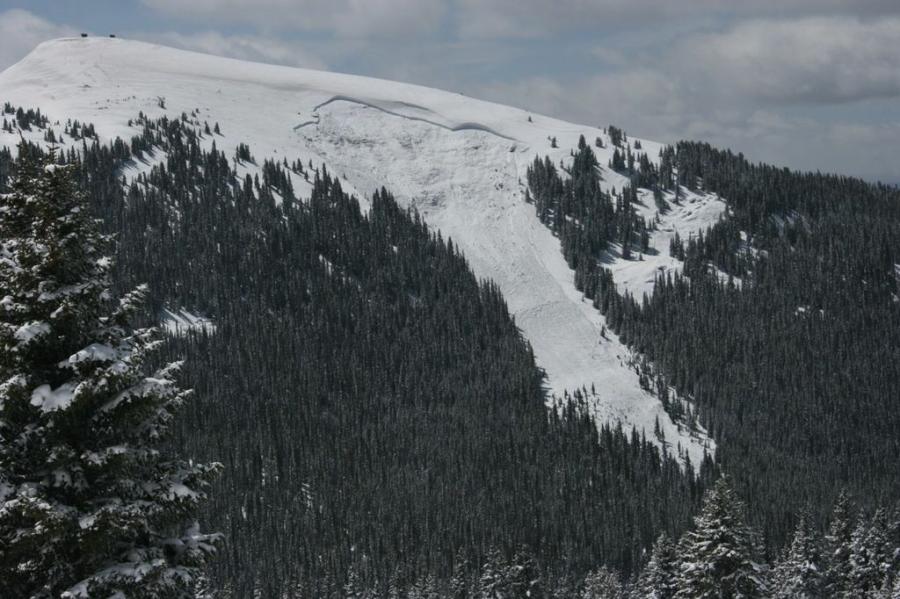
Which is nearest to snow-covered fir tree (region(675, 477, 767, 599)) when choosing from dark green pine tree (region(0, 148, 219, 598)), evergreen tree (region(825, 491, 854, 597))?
dark green pine tree (region(0, 148, 219, 598))

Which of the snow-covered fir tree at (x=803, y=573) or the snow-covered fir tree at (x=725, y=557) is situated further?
the snow-covered fir tree at (x=803, y=573)

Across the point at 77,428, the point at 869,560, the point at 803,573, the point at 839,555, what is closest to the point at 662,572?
the point at 869,560

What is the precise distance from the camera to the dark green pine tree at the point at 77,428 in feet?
59.7

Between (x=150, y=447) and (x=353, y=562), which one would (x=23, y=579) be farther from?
(x=353, y=562)

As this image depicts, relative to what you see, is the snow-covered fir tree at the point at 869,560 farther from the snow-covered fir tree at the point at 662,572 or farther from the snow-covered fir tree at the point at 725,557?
the snow-covered fir tree at the point at 725,557

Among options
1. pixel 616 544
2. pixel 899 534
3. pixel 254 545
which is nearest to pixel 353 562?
pixel 254 545

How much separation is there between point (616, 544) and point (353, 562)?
5433 centimetres

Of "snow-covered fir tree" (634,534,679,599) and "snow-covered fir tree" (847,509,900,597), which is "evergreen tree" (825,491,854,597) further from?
"snow-covered fir tree" (634,534,679,599)

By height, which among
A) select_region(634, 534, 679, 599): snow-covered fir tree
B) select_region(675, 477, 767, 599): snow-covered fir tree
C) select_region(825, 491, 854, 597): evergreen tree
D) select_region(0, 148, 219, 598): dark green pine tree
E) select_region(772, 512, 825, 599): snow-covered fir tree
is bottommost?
select_region(772, 512, 825, 599): snow-covered fir tree

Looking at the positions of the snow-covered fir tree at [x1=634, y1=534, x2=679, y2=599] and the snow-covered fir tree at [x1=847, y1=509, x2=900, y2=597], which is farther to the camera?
the snow-covered fir tree at [x1=847, y1=509, x2=900, y2=597]

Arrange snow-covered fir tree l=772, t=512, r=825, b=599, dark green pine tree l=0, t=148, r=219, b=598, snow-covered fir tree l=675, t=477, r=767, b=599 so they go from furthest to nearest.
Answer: snow-covered fir tree l=772, t=512, r=825, b=599 → snow-covered fir tree l=675, t=477, r=767, b=599 → dark green pine tree l=0, t=148, r=219, b=598

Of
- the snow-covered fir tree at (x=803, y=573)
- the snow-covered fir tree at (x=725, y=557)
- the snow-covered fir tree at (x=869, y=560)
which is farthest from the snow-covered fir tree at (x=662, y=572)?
the snow-covered fir tree at (x=725, y=557)

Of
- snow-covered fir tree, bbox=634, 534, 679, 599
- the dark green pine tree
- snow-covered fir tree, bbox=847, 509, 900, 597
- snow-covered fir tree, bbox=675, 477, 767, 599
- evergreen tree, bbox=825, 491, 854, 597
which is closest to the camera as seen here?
the dark green pine tree

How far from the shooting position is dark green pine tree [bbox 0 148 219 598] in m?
18.2
